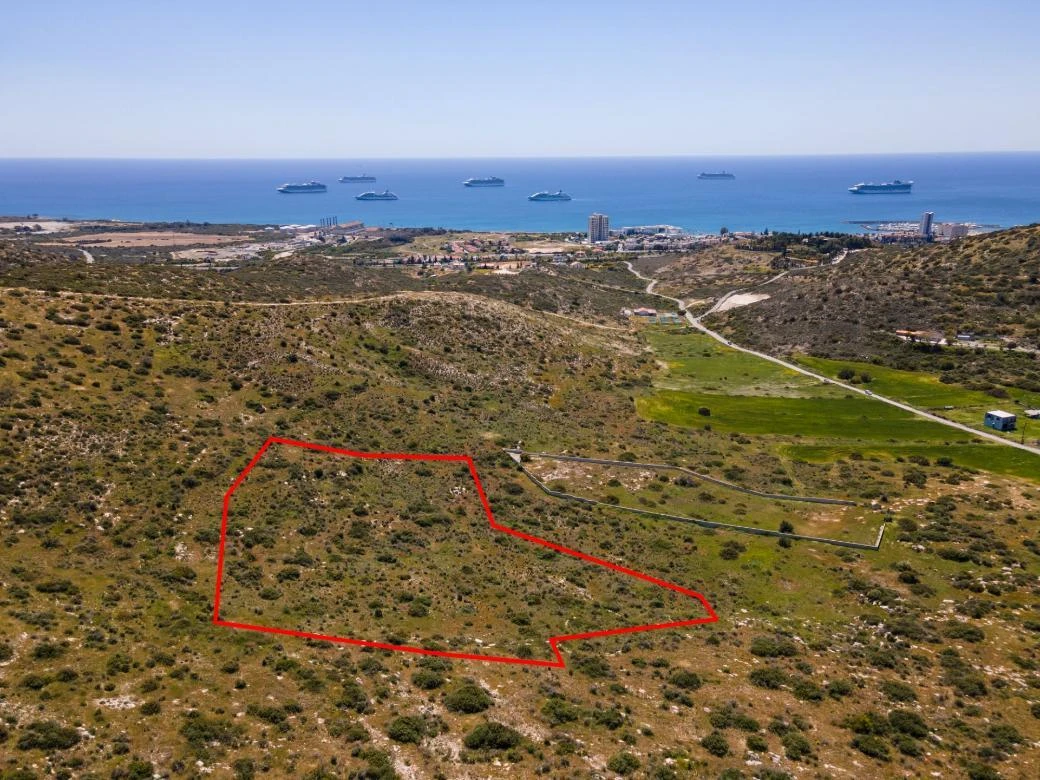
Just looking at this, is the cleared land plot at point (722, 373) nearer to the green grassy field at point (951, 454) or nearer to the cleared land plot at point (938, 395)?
the cleared land plot at point (938, 395)

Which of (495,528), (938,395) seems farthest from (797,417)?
(495,528)

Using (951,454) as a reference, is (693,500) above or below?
below

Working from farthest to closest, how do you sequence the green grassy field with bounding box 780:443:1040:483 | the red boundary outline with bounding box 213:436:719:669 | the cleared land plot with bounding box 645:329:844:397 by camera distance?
the cleared land plot with bounding box 645:329:844:397
the green grassy field with bounding box 780:443:1040:483
the red boundary outline with bounding box 213:436:719:669

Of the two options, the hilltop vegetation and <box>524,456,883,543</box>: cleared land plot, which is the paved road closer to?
the hilltop vegetation

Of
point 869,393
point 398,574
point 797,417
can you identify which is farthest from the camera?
point 869,393

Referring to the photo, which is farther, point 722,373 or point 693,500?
point 722,373

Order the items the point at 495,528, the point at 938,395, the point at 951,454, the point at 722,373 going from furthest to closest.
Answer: the point at 722,373 → the point at 938,395 → the point at 951,454 → the point at 495,528

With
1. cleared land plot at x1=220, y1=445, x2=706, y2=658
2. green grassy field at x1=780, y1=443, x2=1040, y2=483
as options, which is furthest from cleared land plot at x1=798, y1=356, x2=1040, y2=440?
cleared land plot at x1=220, y1=445, x2=706, y2=658

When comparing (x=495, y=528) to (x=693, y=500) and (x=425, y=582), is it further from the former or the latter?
(x=693, y=500)
